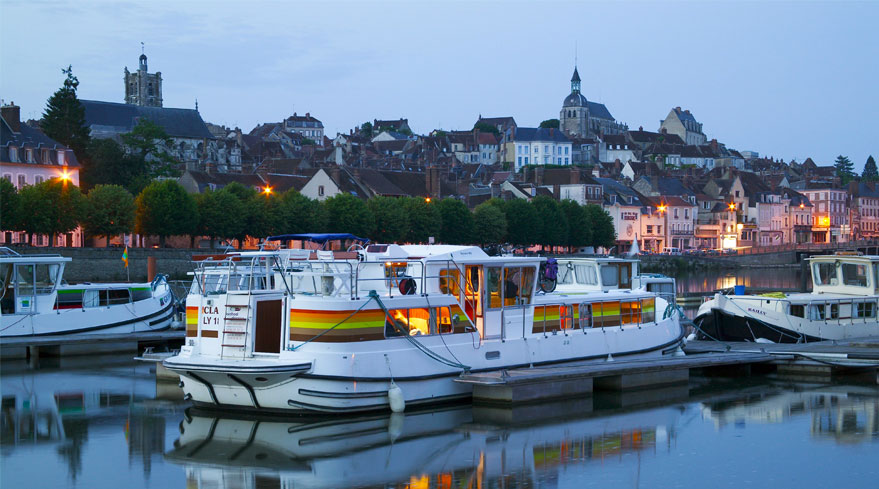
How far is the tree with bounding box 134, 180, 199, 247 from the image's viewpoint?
7019 centimetres

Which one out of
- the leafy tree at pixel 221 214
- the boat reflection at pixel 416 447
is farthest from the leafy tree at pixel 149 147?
the boat reflection at pixel 416 447

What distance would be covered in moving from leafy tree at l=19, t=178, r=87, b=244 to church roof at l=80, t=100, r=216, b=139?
4952 centimetres

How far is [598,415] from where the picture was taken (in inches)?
864

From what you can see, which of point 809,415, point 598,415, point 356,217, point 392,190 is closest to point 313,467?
point 598,415

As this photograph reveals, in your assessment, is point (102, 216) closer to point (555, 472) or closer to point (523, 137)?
point (555, 472)

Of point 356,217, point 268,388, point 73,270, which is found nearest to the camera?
point 268,388

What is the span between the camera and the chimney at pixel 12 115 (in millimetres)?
76500

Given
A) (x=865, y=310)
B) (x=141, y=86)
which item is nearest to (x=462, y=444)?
(x=865, y=310)

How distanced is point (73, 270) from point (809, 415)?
48527mm

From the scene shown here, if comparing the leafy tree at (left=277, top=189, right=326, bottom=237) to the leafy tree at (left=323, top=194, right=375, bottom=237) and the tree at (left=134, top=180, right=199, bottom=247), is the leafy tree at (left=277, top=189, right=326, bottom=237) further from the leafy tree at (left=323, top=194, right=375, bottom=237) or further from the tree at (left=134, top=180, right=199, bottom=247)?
the tree at (left=134, top=180, right=199, bottom=247)

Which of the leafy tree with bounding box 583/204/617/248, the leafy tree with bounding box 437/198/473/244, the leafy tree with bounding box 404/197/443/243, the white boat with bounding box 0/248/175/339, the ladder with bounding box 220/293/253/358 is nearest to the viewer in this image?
the ladder with bounding box 220/293/253/358

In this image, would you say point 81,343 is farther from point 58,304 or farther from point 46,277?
point 46,277

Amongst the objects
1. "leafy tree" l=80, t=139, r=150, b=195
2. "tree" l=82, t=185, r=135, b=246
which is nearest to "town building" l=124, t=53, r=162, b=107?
"leafy tree" l=80, t=139, r=150, b=195

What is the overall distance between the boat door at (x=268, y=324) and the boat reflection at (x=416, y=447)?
141 cm
